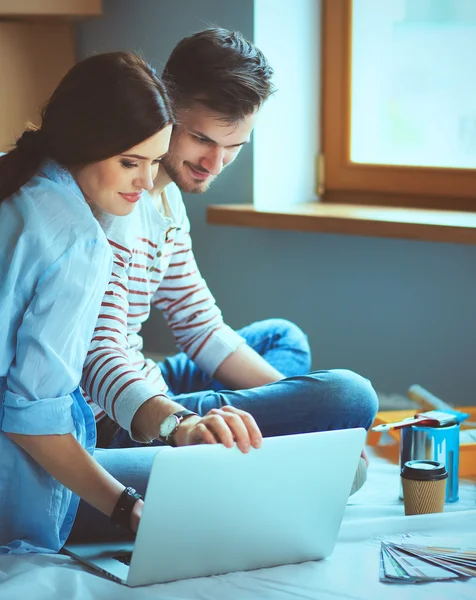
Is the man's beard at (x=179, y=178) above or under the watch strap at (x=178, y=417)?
above

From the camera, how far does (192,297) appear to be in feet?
5.33

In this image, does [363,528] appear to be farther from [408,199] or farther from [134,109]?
[408,199]

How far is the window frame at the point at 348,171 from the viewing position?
221 centimetres

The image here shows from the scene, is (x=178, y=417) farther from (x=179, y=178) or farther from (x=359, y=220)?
(x=359, y=220)

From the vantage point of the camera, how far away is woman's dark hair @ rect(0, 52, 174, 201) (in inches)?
44.3

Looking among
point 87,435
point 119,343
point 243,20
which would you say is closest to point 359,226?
point 243,20

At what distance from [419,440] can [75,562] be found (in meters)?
0.59

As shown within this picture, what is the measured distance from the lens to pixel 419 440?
1.50 metres

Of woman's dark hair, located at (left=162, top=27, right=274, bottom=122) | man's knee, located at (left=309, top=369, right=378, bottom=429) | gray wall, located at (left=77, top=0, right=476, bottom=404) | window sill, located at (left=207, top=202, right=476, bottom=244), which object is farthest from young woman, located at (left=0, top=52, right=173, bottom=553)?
gray wall, located at (left=77, top=0, right=476, bottom=404)

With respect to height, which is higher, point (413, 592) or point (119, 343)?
point (119, 343)

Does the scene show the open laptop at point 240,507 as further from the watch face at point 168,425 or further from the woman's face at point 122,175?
the woman's face at point 122,175

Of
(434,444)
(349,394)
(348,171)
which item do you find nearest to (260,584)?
(349,394)

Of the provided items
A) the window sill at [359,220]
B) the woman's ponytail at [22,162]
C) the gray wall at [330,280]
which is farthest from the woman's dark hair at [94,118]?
the gray wall at [330,280]

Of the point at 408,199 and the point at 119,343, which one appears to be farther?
the point at 408,199
